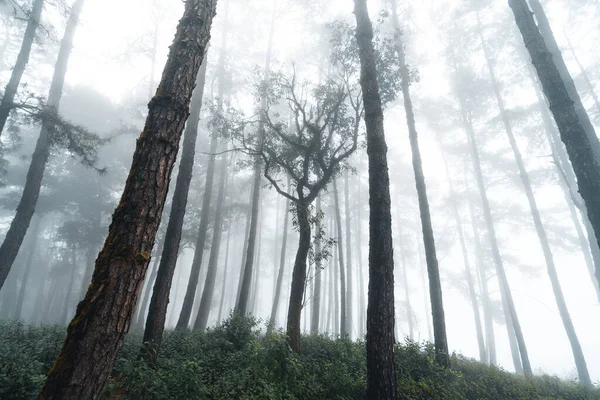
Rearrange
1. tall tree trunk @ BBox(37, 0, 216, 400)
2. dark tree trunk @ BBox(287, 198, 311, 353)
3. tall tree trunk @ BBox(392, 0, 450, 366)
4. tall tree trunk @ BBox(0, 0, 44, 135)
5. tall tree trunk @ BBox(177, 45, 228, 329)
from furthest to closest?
tall tree trunk @ BBox(177, 45, 228, 329)
tall tree trunk @ BBox(0, 0, 44, 135)
tall tree trunk @ BBox(392, 0, 450, 366)
dark tree trunk @ BBox(287, 198, 311, 353)
tall tree trunk @ BBox(37, 0, 216, 400)

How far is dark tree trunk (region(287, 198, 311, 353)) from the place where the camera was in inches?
355

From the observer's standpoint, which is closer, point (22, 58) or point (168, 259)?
point (168, 259)

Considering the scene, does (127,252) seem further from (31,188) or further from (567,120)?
(31,188)

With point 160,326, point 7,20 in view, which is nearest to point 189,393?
point 160,326

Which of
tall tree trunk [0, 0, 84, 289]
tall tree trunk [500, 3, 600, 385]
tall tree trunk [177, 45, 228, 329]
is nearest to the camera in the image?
tall tree trunk [0, 0, 84, 289]

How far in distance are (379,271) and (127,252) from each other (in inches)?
169

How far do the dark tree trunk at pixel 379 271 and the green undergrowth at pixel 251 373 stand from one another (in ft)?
4.33

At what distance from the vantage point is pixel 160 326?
280 inches

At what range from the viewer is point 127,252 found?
2.49 m

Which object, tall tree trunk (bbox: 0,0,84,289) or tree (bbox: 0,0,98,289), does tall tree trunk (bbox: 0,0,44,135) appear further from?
tree (bbox: 0,0,98,289)

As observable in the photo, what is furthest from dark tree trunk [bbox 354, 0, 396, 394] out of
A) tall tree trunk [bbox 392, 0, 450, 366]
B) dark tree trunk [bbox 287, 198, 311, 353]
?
tall tree trunk [bbox 392, 0, 450, 366]

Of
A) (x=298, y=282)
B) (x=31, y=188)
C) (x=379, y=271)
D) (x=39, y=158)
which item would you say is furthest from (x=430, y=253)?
(x=39, y=158)

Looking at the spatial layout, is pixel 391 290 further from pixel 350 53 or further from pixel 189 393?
pixel 350 53

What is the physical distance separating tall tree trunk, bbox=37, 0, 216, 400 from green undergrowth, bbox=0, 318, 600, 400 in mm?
2620
